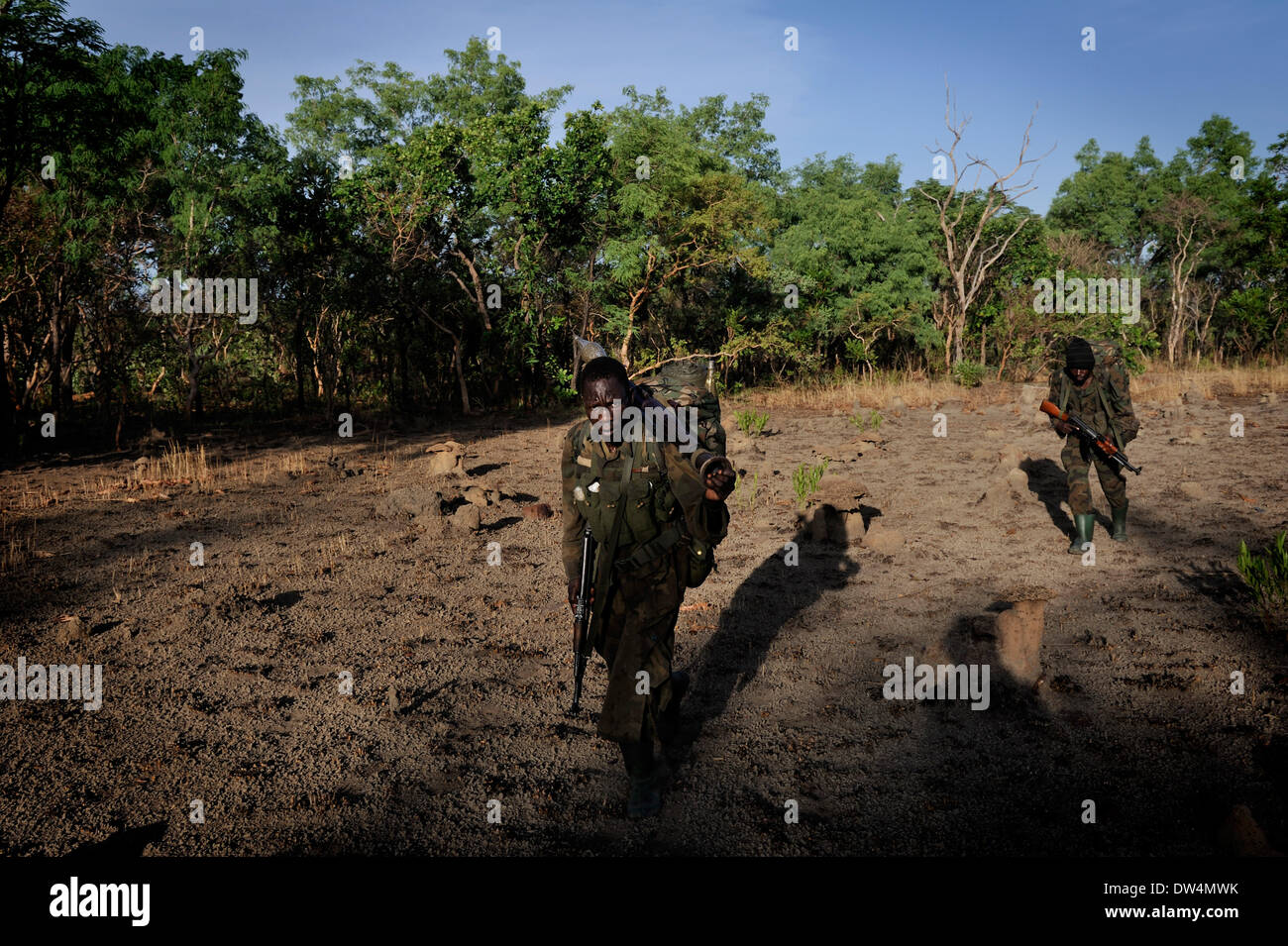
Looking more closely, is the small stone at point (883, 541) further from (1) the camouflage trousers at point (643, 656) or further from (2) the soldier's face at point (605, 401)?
(2) the soldier's face at point (605, 401)

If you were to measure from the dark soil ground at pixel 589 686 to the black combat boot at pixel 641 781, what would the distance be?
0.07 m

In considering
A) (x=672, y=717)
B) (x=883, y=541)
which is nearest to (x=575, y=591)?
(x=672, y=717)

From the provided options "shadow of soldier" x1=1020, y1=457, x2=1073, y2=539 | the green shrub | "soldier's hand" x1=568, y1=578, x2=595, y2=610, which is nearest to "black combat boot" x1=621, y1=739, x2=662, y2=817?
"soldier's hand" x1=568, y1=578, x2=595, y2=610

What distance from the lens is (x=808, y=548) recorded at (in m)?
7.11

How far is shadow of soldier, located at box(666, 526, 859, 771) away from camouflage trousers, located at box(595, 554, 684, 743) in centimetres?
57

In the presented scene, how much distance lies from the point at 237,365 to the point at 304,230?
4.99 metres

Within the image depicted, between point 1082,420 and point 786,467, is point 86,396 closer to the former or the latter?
point 786,467

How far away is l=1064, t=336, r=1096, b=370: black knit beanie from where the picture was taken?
669 cm

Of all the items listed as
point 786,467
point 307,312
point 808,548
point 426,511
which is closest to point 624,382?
point 808,548

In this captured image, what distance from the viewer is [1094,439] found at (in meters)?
6.56

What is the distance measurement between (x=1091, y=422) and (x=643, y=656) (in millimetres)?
5382

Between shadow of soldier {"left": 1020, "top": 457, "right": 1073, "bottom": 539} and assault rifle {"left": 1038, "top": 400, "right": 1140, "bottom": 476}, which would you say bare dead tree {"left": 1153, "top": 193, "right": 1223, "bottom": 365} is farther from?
assault rifle {"left": 1038, "top": 400, "right": 1140, "bottom": 476}

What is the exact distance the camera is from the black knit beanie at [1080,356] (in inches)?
263

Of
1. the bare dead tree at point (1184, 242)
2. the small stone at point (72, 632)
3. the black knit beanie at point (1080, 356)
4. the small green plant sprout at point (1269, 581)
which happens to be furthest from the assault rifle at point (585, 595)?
the bare dead tree at point (1184, 242)
